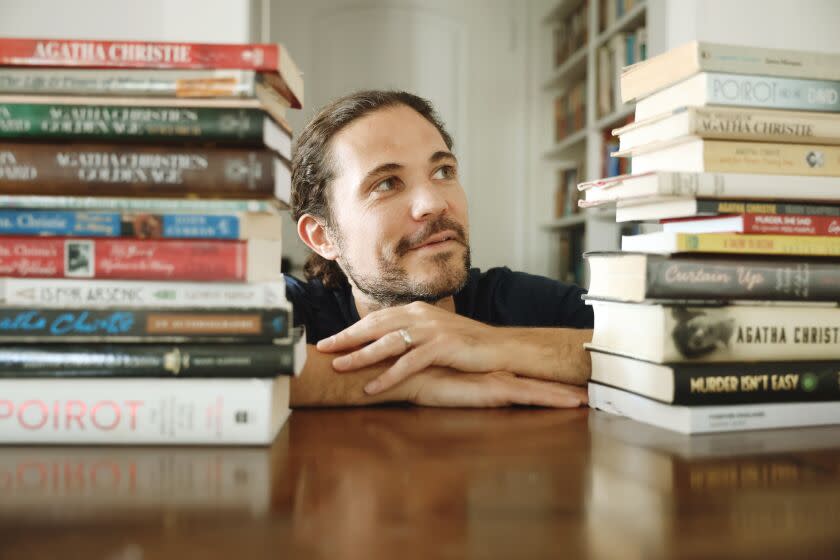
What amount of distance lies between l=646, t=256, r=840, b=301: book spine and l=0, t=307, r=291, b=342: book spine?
0.41m

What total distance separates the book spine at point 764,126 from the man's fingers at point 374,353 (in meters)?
0.43

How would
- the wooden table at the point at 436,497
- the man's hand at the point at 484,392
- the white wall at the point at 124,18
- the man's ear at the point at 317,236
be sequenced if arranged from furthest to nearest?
1. the white wall at the point at 124,18
2. the man's ear at the point at 317,236
3. the man's hand at the point at 484,392
4. the wooden table at the point at 436,497

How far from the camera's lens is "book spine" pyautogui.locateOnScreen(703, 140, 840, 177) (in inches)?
27.9

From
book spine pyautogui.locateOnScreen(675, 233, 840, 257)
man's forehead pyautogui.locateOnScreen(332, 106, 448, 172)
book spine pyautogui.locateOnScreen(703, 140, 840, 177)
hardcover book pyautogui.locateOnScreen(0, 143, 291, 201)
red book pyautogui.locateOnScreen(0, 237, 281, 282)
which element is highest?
man's forehead pyautogui.locateOnScreen(332, 106, 448, 172)

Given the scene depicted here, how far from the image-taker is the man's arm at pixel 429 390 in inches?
32.9

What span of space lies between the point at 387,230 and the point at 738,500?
1.03 meters

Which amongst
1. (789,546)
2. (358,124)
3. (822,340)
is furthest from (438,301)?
(789,546)

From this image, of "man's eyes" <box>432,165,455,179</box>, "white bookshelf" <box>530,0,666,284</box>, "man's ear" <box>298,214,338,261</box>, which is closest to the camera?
"man's eyes" <box>432,165,455,179</box>

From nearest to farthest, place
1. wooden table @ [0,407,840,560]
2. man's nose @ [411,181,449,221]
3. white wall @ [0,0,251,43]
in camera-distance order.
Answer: wooden table @ [0,407,840,560]
man's nose @ [411,181,449,221]
white wall @ [0,0,251,43]

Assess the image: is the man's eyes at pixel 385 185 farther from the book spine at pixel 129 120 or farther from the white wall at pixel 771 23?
the white wall at pixel 771 23

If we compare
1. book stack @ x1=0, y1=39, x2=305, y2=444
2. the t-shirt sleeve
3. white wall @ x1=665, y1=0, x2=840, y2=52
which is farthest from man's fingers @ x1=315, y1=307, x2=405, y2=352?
white wall @ x1=665, y1=0, x2=840, y2=52

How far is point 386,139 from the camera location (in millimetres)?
1448

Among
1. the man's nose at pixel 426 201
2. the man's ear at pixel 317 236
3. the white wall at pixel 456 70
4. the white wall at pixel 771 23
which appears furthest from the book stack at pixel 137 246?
the white wall at pixel 456 70

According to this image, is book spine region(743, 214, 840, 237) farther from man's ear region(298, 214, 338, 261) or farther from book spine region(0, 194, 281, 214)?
man's ear region(298, 214, 338, 261)
